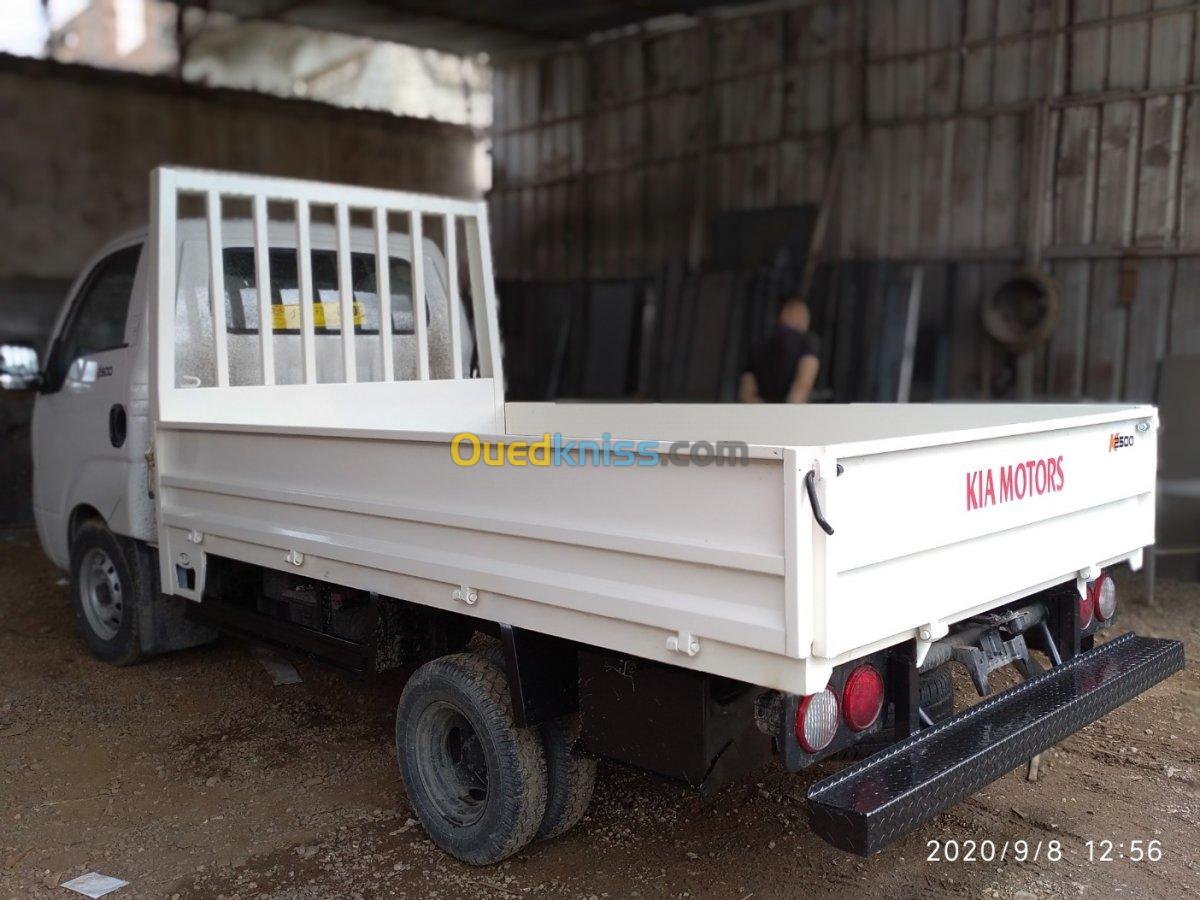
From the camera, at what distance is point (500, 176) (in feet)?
45.7

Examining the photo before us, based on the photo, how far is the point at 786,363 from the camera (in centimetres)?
707


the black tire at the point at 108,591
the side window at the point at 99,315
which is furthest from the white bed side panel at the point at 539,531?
the side window at the point at 99,315

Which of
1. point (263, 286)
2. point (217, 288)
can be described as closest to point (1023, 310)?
point (263, 286)

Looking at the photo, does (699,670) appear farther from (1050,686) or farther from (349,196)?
(349,196)

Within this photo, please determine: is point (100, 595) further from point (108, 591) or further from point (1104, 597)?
point (1104, 597)

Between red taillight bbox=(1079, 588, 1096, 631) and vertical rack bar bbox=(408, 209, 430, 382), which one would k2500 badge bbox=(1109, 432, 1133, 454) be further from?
vertical rack bar bbox=(408, 209, 430, 382)

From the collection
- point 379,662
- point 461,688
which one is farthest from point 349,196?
point 461,688

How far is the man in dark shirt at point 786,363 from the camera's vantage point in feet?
22.9

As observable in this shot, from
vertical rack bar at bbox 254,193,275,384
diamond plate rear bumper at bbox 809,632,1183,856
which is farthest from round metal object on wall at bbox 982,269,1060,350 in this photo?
vertical rack bar at bbox 254,193,275,384

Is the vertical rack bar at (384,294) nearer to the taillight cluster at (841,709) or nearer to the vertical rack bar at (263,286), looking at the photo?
the vertical rack bar at (263,286)

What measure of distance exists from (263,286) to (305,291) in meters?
0.16

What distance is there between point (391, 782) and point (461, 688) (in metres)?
0.99

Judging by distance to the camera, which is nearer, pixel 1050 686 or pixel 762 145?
pixel 1050 686

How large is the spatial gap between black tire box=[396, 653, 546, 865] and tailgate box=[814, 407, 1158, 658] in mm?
1070
